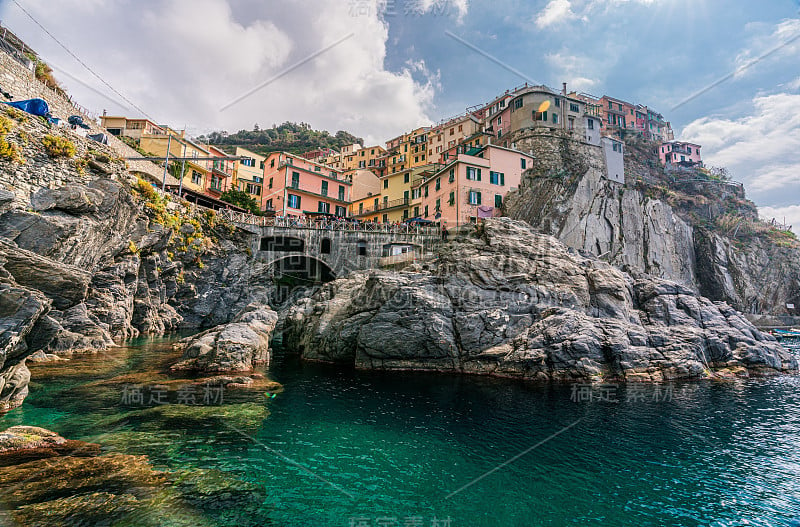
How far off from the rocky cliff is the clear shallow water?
94.3ft

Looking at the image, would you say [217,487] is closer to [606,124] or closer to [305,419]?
[305,419]

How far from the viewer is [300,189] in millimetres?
55125

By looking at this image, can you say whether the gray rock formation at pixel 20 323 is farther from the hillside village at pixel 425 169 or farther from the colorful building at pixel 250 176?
the colorful building at pixel 250 176

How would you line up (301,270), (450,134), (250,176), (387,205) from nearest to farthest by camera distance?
(301,270), (387,205), (450,134), (250,176)

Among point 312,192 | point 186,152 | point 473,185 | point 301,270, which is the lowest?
point 301,270

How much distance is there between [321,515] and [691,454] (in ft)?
42.4

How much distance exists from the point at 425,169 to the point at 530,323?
40295mm

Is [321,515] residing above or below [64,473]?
below

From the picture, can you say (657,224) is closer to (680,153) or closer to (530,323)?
(530,323)

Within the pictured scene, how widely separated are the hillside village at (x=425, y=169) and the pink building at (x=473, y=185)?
0.44 feet

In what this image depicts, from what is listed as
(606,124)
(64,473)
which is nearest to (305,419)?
(64,473)

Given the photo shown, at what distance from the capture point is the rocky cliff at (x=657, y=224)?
48281mm

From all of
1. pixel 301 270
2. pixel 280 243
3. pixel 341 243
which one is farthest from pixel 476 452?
pixel 301 270

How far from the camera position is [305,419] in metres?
14.8
